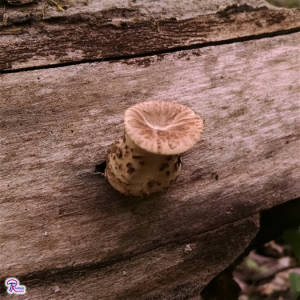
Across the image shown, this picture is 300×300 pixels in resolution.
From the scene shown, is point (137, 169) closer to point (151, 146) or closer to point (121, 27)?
point (151, 146)

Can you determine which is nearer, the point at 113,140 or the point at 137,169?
the point at 137,169

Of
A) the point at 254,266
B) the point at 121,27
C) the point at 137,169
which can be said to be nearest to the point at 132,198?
the point at 137,169

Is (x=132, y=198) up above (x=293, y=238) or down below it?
above

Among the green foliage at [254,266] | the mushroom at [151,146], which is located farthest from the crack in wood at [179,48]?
the green foliage at [254,266]

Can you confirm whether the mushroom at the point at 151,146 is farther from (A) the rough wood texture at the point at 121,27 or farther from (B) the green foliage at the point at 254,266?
(B) the green foliage at the point at 254,266

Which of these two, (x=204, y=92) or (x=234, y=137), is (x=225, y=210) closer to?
(x=234, y=137)

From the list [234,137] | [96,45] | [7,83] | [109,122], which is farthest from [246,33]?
[7,83]

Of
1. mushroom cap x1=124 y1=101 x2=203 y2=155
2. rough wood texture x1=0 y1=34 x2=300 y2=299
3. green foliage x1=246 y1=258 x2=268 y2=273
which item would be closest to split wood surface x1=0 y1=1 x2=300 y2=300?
rough wood texture x1=0 y1=34 x2=300 y2=299
